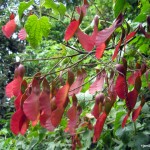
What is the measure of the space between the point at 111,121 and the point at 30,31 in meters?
0.54

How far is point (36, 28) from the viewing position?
630mm

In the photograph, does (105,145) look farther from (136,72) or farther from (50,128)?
(50,128)

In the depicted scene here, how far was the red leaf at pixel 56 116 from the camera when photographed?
517mm

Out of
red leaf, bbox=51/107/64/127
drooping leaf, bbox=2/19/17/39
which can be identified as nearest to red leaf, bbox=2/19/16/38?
drooping leaf, bbox=2/19/17/39

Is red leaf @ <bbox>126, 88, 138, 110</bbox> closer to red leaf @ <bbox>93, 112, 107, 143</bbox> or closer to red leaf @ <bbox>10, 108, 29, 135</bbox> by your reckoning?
red leaf @ <bbox>93, 112, 107, 143</bbox>

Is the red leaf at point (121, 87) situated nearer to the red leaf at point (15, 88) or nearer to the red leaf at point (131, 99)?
the red leaf at point (131, 99)

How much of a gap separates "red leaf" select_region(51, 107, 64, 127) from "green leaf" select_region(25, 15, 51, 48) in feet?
0.58

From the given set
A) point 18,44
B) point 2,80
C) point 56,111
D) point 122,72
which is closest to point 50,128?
point 56,111

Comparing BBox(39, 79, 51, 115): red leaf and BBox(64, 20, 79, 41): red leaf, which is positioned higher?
BBox(64, 20, 79, 41): red leaf

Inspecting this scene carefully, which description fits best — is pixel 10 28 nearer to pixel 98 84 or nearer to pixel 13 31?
pixel 13 31

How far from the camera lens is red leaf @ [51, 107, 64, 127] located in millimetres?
517

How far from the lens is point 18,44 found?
853 cm

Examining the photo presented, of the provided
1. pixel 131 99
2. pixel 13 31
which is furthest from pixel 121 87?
pixel 13 31

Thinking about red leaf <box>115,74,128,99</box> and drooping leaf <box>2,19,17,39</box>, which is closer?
red leaf <box>115,74,128,99</box>
